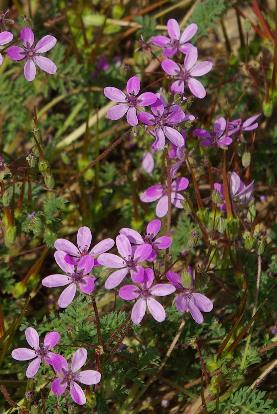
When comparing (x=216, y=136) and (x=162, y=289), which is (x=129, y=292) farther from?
(x=216, y=136)

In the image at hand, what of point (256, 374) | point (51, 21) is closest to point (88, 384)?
point (256, 374)

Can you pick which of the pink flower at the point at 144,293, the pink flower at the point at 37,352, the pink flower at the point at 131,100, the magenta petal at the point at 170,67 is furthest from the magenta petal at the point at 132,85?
the pink flower at the point at 37,352

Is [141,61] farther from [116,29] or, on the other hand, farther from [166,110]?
[166,110]

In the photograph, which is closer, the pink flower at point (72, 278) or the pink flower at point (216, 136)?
the pink flower at point (72, 278)

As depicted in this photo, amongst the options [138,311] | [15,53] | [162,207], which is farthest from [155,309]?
[15,53]

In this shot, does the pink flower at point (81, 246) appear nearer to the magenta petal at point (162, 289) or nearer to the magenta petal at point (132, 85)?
the magenta petal at point (162, 289)

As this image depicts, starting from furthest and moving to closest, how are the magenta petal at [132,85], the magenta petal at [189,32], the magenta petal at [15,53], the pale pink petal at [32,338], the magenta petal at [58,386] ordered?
the magenta petal at [189,32]
the magenta petal at [15,53]
the magenta petal at [132,85]
the pale pink petal at [32,338]
the magenta petal at [58,386]
